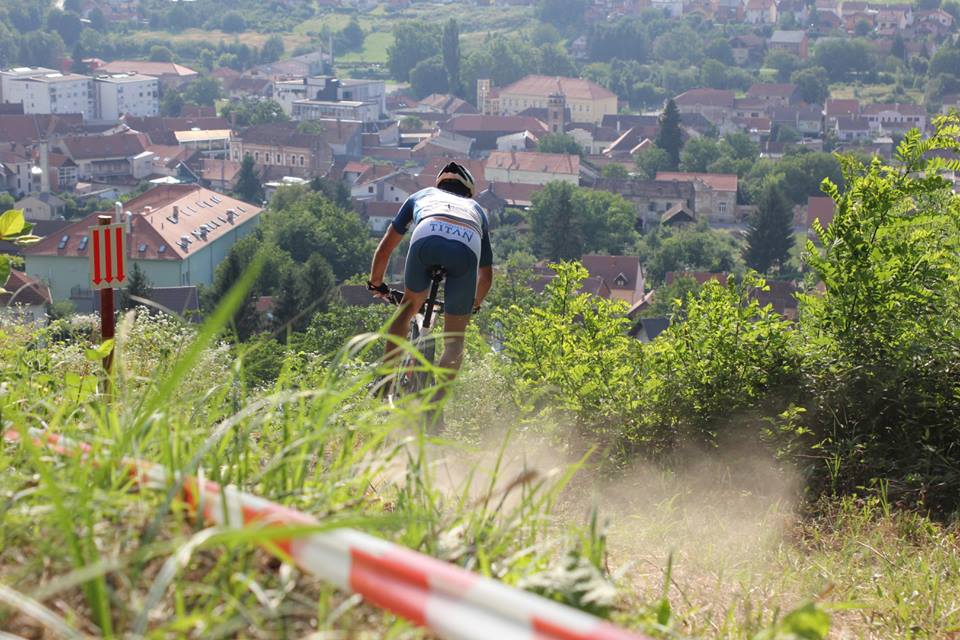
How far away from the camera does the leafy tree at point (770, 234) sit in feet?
189

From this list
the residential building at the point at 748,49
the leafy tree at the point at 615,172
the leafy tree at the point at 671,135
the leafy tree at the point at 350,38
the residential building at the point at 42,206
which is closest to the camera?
the residential building at the point at 42,206

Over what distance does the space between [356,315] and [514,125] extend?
2842 inches

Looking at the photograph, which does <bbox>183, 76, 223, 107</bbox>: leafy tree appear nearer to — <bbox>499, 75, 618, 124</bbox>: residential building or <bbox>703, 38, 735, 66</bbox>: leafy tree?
<bbox>499, 75, 618, 124</bbox>: residential building

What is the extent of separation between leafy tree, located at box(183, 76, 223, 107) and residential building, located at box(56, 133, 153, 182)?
26405 millimetres

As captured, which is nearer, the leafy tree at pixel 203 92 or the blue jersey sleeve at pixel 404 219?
the blue jersey sleeve at pixel 404 219

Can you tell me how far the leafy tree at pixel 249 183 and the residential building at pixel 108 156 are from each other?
739 centimetres

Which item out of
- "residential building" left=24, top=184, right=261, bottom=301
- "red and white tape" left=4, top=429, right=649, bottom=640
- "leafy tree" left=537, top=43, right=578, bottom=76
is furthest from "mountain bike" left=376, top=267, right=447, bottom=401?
"leafy tree" left=537, top=43, right=578, bottom=76

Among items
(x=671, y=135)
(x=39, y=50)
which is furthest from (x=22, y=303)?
(x=39, y=50)

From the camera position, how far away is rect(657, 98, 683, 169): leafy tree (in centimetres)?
8106

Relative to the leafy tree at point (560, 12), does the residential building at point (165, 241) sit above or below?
below

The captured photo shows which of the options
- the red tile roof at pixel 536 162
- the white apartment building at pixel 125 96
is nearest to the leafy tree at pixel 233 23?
the white apartment building at pixel 125 96

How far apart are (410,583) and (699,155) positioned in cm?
8085

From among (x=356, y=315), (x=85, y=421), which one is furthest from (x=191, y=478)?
(x=356, y=315)

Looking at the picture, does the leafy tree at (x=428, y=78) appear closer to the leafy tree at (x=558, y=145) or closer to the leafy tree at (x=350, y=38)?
the leafy tree at (x=350, y=38)
